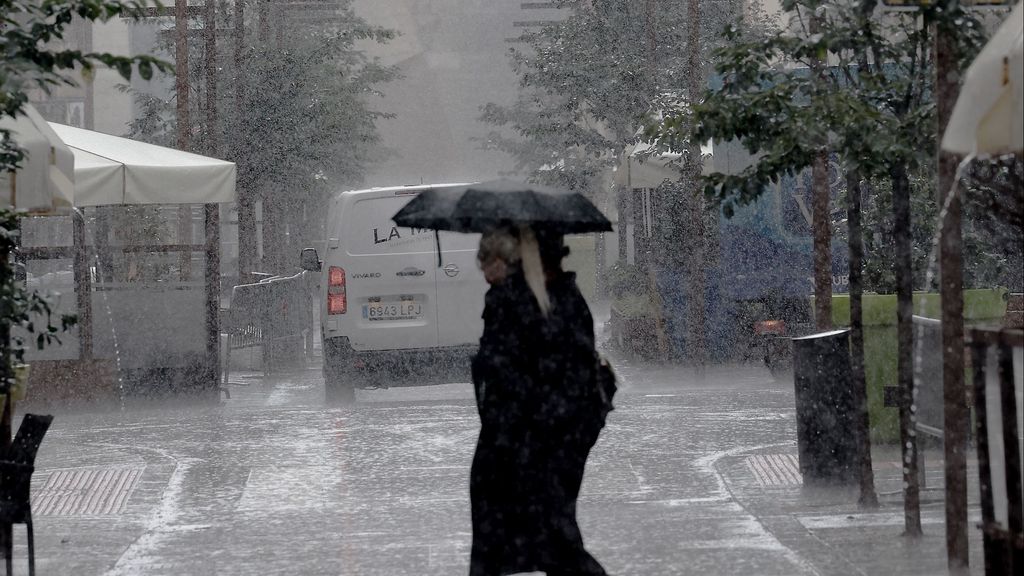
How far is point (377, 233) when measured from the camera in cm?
1516

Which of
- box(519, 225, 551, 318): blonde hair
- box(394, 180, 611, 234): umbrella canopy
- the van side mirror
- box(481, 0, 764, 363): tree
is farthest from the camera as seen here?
box(481, 0, 764, 363): tree

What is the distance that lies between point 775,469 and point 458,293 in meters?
5.32

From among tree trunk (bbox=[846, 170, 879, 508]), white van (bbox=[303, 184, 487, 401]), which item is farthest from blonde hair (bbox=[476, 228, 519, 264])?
white van (bbox=[303, 184, 487, 401])

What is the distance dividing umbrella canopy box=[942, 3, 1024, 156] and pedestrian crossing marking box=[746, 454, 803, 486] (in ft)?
15.7

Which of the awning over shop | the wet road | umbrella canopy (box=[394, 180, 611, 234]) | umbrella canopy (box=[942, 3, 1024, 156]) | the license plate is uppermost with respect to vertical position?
the awning over shop

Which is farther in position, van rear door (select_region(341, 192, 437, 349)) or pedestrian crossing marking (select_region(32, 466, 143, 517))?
van rear door (select_region(341, 192, 437, 349))

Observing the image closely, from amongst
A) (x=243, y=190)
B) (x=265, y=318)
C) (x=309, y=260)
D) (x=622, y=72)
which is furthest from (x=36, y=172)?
(x=622, y=72)

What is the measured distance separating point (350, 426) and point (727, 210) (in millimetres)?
5938

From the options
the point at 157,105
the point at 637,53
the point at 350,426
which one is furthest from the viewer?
the point at 157,105

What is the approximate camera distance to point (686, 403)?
48.8 ft

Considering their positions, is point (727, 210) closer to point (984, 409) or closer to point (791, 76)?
point (791, 76)

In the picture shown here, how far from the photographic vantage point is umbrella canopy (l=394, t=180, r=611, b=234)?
630cm

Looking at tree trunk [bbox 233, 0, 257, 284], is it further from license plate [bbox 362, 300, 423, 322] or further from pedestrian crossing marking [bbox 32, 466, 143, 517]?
pedestrian crossing marking [bbox 32, 466, 143, 517]

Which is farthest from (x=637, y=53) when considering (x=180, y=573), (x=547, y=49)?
(x=180, y=573)
